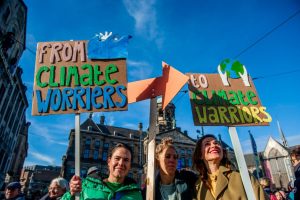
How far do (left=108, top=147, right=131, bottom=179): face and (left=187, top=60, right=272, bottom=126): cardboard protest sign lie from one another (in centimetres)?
120

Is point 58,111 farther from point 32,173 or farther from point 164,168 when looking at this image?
point 32,173

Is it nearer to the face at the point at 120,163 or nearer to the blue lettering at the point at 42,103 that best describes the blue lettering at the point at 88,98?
the blue lettering at the point at 42,103

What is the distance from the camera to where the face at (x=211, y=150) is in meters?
2.98

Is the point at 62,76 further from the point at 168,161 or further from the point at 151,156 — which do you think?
the point at 168,161

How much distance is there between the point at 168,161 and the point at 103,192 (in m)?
0.89

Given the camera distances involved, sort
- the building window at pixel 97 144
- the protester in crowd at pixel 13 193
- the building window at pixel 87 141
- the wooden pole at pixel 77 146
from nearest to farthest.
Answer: the wooden pole at pixel 77 146 < the protester in crowd at pixel 13 193 < the building window at pixel 87 141 < the building window at pixel 97 144

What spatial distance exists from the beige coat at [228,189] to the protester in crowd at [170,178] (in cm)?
14

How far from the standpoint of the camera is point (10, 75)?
2361cm

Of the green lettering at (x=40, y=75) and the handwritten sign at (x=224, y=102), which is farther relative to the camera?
the handwritten sign at (x=224, y=102)

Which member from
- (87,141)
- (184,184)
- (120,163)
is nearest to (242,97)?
(184,184)

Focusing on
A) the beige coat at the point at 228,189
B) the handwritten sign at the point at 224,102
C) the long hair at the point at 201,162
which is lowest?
the beige coat at the point at 228,189

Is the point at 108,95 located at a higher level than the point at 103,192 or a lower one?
higher

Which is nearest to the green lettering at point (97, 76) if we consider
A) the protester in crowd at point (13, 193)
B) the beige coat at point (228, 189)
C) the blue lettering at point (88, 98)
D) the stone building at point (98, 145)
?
the blue lettering at point (88, 98)

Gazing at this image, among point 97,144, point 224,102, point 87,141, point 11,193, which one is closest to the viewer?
point 224,102
